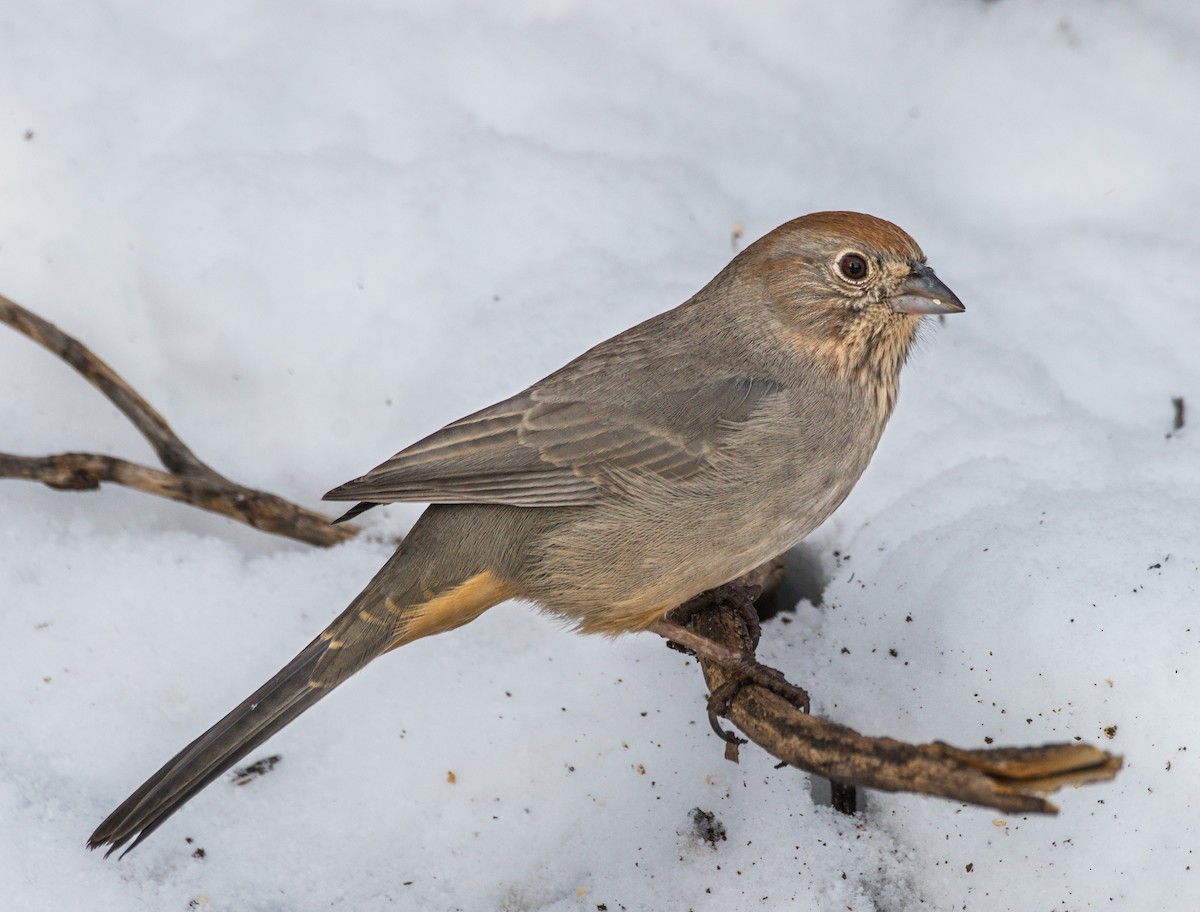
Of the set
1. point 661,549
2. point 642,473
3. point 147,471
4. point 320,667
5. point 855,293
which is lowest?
point 320,667

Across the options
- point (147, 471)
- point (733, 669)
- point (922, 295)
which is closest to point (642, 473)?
point (733, 669)

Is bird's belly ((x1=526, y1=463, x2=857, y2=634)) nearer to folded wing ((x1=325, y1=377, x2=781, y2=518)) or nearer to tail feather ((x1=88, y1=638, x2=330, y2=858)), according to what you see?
folded wing ((x1=325, y1=377, x2=781, y2=518))

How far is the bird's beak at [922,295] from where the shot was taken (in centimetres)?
373

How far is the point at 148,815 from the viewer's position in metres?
3.34

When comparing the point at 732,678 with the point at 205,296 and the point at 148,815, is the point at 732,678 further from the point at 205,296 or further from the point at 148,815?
the point at 205,296

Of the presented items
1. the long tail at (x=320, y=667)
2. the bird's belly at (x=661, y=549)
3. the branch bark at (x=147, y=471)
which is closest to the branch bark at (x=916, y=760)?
the bird's belly at (x=661, y=549)

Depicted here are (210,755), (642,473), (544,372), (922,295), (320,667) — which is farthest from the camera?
(544,372)

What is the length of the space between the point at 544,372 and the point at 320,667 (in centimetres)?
158

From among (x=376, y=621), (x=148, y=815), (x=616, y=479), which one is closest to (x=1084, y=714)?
(x=616, y=479)

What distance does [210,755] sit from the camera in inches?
133

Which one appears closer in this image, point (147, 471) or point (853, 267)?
point (853, 267)

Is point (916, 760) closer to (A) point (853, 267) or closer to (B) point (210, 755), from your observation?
(A) point (853, 267)

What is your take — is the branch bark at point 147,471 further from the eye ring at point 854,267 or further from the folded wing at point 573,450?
the eye ring at point 854,267

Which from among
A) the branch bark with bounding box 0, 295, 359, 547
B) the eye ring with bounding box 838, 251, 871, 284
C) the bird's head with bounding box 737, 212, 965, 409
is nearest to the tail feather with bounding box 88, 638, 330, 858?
the branch bark with bounding box 0, 295, 359, 547
